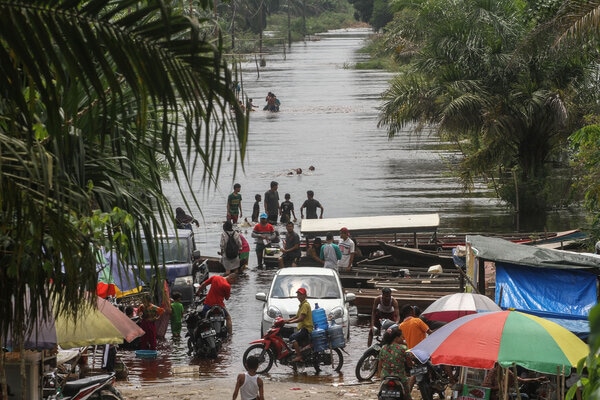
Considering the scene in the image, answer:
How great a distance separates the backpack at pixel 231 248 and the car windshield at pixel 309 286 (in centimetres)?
463

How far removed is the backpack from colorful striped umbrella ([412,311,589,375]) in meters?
12.0

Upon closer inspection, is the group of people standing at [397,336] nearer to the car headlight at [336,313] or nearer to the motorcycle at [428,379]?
the motorcycle at [428,379]

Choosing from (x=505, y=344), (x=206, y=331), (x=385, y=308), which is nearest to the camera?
(x=505, y=344)

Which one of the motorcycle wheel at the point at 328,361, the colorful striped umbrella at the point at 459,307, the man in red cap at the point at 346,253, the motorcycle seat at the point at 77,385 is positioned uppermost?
the colorful striped umbrella at the point at 459,307

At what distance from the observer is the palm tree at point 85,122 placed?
5000 millimetres

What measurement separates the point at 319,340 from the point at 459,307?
2.69 metres

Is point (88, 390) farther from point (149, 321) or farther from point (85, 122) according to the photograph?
point (85, 122)

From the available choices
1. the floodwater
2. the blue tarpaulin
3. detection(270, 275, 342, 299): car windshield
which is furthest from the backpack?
the blue tarpaulin

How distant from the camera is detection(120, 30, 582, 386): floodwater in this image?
56.9 feet

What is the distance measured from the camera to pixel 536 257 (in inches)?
581

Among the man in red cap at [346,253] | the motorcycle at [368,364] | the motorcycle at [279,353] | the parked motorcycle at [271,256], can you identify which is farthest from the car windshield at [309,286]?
the parked motorcycle at [271,256]

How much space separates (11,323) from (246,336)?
11.4 m

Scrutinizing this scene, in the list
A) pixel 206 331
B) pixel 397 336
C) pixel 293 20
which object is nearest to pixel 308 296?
pixel 206 331

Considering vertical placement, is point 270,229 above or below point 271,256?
above
